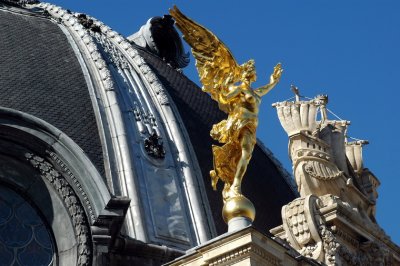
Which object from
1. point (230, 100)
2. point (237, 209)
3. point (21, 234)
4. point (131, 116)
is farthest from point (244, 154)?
point (131, 116)

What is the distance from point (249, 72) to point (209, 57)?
3.06ft

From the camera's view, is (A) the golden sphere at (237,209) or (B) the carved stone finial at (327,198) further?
(B) the carved stone finial at (327,198)

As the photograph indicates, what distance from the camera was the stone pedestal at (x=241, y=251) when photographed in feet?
87.6

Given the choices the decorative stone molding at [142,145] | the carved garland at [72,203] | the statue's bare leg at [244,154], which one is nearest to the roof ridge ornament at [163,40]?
the decorative stone molding at [142,145]

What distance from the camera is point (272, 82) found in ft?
97.6

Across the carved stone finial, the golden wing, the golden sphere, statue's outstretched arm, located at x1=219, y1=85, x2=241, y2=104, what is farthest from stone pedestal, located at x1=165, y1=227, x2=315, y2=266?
the golden wing

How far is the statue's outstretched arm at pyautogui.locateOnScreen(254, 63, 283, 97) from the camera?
2948 centimetres

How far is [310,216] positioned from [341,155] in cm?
248

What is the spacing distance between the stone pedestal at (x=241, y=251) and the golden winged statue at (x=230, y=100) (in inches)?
55.5

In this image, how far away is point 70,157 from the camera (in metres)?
33.0

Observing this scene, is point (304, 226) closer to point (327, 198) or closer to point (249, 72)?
point (327, 198)

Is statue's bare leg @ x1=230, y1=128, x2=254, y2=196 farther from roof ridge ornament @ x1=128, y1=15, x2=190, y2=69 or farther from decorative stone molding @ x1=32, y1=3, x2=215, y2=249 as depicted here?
roof ridge ornament @ x1=128, y1=15, x2=190, y2=69

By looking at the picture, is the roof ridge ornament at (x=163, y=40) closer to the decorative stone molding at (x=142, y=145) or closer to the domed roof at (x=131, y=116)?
the domed roof at (x=131, y=116)

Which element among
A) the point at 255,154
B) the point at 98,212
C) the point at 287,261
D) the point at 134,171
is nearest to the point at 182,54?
the point at 255,154
